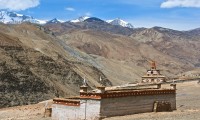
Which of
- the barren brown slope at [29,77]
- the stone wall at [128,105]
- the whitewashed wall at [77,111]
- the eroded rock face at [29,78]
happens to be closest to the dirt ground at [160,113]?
the stone wall at [128,105]

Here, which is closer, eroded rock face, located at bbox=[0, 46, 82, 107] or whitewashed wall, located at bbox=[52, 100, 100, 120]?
whitewashed wall, located at bbox=[52, 100, 100, 120]

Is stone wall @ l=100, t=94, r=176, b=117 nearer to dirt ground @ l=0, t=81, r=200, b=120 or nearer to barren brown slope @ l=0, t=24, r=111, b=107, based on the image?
dirt ground @ l=0, t=81, r=200, b=120

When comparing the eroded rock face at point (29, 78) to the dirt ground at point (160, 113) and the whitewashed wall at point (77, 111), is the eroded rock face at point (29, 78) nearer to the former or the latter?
the dirt ground at point (160, 113)

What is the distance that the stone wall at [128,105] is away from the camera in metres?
22.7

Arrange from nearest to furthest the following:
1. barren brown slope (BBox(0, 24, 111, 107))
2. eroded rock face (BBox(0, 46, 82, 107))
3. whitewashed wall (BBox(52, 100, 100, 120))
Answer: whitewashed wall (BBox(52, 100, 100, 120)) → eroded rock face (BBox(0, 46, 82, 107)) → barren brown slope (BBox(0, 24, 111, 107))

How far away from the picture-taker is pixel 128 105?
24078 mm

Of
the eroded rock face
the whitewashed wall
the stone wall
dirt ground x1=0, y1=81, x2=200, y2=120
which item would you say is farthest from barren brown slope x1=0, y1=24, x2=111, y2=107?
the stone wall

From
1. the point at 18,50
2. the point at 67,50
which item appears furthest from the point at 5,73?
the point at 67,50

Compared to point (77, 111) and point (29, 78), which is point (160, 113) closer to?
point (77, 111)

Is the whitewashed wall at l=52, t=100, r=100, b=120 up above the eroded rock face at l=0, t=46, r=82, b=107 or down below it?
below

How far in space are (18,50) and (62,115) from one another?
41.7m

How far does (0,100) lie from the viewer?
5019 centimetres

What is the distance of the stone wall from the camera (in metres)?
22.7

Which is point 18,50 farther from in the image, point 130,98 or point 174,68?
point 174,68
